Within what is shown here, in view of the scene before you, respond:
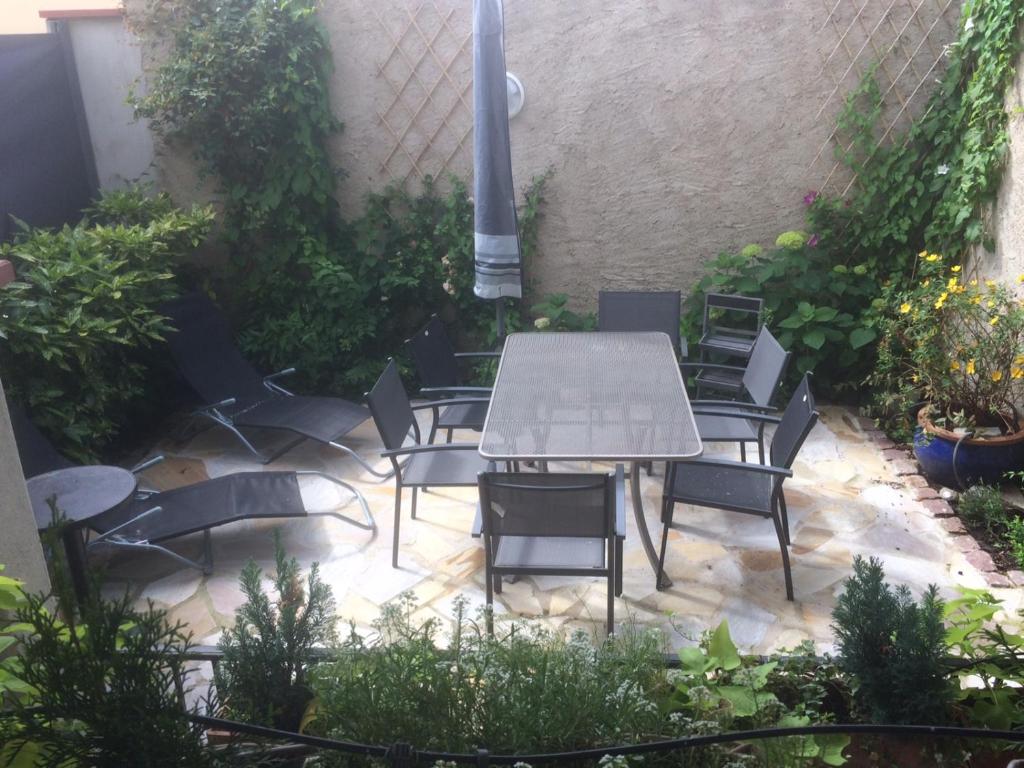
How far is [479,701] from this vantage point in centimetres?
182

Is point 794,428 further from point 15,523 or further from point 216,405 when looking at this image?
point 216,405

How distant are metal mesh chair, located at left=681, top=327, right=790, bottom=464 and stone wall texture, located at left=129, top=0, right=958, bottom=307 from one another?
4.82 feet

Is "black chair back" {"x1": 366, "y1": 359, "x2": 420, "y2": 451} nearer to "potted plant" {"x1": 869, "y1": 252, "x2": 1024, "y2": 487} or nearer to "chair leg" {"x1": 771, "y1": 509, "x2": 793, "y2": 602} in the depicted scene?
"chair leg" {"x1": 771, "y1": 509, "x2": 793, "y2": 602}

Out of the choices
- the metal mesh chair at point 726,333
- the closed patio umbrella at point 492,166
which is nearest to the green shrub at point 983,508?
the metal mesh chair at point 726,333

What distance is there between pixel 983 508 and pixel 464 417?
2481 mm

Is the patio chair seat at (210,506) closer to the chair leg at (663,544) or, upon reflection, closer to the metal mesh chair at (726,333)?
the chair leg at (663,544)

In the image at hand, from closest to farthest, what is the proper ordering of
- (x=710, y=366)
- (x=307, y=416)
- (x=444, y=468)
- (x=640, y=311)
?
(x=444, y=468)
(x=710, y=366)
(x=307, y=416)
(x=640, y=311)

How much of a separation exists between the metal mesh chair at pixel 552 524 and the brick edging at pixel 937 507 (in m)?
1.64

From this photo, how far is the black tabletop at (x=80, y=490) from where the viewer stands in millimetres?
3277

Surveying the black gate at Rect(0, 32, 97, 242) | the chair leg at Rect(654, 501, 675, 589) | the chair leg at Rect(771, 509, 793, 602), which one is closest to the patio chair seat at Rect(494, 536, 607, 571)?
the chair leg at Rect(654, 501, 675, 589)

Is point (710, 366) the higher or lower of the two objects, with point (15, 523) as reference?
lower

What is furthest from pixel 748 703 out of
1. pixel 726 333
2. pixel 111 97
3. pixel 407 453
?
pixel 111 97

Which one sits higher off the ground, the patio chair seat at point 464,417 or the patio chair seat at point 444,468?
the patio chair seat at point 464,417

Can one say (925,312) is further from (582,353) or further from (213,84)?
(213,84)
